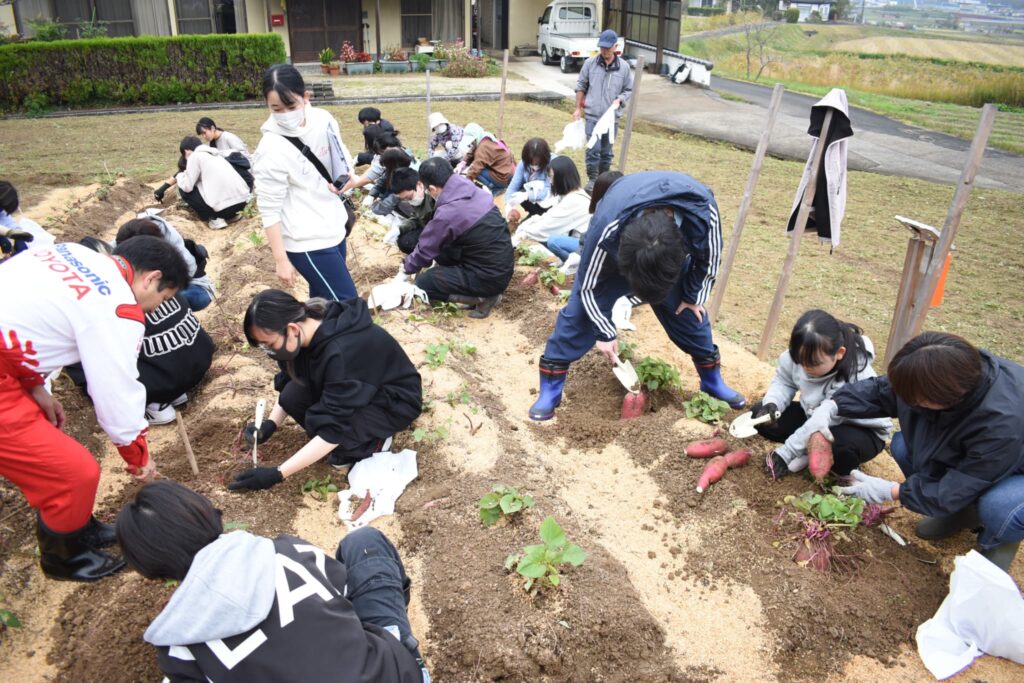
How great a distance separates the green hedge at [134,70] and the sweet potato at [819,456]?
15448mm

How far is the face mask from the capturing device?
382 cm

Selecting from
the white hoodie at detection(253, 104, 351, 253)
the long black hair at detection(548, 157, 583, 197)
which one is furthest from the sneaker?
the long black hair at detection(548, 157, 583, 197)

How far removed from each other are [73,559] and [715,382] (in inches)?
134

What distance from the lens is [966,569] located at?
2.56m

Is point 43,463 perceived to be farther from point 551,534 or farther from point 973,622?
point 973,622

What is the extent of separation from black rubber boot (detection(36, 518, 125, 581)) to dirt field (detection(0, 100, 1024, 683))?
2.7 inches

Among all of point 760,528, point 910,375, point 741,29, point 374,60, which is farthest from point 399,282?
point 741,29

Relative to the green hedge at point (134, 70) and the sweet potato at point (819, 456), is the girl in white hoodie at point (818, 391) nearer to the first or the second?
the sweet potato at point (819, 456)

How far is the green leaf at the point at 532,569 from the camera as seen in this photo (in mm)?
2686

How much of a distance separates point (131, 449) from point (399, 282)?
3.02m

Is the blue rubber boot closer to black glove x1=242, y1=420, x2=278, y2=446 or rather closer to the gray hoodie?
the gray hoodie

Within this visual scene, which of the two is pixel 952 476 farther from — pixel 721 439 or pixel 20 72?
pixel 20 72

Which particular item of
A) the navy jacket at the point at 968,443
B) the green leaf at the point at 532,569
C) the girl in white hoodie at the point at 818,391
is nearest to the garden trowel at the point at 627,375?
the girl in white hoodie at the point at 818,391

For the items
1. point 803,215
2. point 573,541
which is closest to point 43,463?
point 573,541
